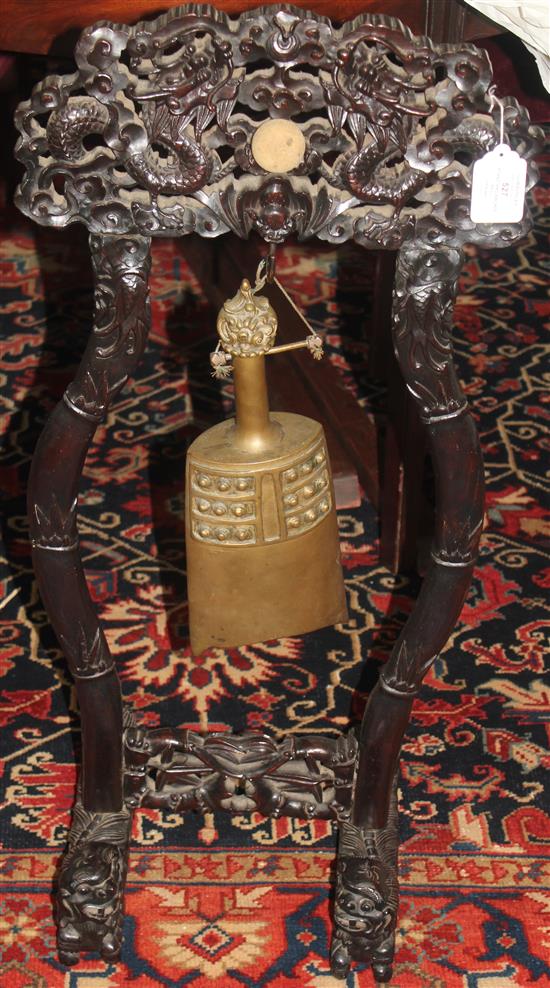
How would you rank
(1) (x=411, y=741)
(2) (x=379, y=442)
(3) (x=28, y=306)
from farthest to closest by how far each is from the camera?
1. (3) (x=28, y=306)
2. (2) (x=379, y=442)
3. (1) (x=411, y=741)

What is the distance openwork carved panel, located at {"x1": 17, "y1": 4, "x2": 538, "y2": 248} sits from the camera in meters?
0.96

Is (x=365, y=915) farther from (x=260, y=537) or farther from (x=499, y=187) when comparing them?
(x=499, y=187)

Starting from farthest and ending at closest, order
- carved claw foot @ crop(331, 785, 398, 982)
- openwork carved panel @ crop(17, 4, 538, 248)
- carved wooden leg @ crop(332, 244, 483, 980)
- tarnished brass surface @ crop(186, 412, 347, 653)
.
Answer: carved claw foot @ crop(331, 785, 398, 982) → tarnished brass surface @ crop(186, 412, 347, 653) → carved wooden leg @ crop(332, 244, 483, 980) → openwork carved panel @ crop(17, 4, 538, 248)

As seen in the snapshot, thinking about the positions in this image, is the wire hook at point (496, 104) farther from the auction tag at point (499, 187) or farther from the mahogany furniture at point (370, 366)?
the mahogany furniture at point (370, 366)

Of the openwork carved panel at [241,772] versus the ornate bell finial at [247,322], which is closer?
the ornate bell finial at [247,322]

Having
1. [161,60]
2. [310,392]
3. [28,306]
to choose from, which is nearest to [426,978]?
[161,60]

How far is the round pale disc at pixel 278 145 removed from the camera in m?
0.99

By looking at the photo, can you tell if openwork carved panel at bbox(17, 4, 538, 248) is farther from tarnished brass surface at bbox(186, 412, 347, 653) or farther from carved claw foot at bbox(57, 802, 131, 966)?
carved claw foot at bbox(57, 802, 131, 966)

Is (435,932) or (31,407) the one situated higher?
(31,407)

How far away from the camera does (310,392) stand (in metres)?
2.21

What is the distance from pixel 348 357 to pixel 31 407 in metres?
0.61

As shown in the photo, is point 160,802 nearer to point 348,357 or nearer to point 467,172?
point 467,172

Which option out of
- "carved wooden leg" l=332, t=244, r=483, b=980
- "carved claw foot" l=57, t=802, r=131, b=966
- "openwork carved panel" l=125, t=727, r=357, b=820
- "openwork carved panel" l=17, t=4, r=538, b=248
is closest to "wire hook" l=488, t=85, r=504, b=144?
"openwork carved panel" l=17, t=4, r=538, b=248

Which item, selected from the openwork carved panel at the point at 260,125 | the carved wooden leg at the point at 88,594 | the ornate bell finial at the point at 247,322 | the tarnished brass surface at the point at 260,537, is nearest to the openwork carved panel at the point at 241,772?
the carved wooden leg at the point at 88,594
